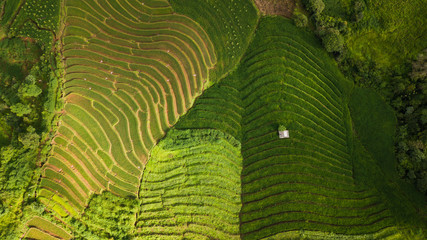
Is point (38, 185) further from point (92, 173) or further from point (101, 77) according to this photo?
point (101, 77)

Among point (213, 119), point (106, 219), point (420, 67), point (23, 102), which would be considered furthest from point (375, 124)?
point (23, 102)

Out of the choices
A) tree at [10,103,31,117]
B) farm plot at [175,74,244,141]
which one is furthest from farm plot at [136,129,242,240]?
tree at [10,103,31,117]

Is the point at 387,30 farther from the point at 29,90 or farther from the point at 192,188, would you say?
the point at 29,90

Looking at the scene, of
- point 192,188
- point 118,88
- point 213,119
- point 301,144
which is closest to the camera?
point 192,188

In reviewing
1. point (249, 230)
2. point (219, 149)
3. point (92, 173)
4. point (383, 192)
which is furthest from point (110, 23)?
point (383, 192)

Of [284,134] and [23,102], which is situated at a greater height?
[23,102]
